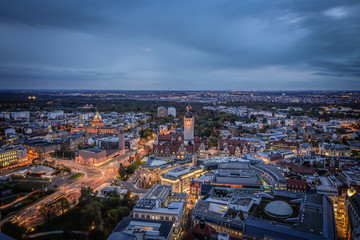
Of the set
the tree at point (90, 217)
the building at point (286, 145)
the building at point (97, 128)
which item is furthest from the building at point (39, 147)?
the building at point (286, 145)

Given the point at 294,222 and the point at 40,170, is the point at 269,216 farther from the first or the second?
the point at 40,170

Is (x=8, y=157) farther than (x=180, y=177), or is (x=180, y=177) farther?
(x=8, y=157)

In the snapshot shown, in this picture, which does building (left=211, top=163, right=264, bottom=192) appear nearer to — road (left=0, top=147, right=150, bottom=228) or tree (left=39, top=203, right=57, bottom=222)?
road (left=0, top=147, right=150, bottom=228)

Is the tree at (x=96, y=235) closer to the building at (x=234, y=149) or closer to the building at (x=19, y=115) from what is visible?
the building at (x=234, y=149)

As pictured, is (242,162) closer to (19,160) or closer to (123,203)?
(123,203)

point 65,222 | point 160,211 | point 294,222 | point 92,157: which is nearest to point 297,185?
point 294,222

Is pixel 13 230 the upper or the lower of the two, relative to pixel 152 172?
lower

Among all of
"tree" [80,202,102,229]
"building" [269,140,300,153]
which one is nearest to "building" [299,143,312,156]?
"building" [269,140,300,153]
